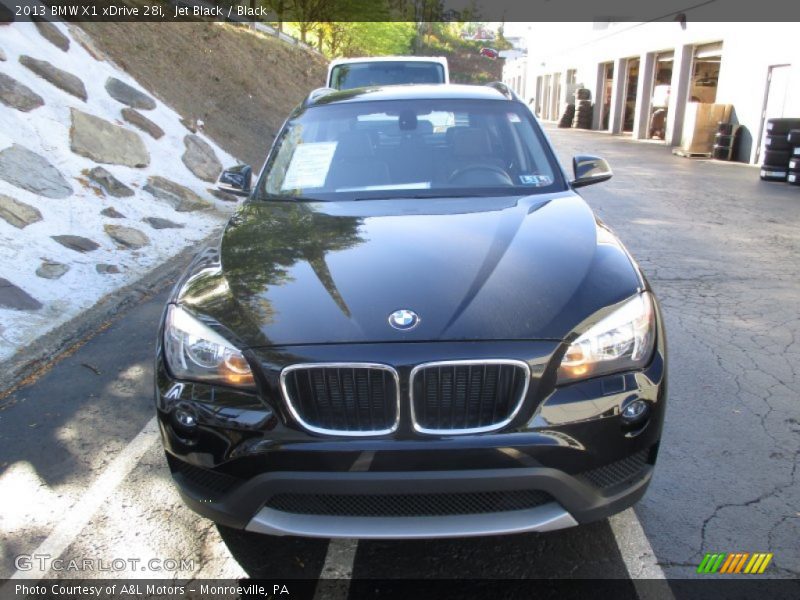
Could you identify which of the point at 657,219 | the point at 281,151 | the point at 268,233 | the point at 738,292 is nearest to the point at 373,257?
the point at 268,233

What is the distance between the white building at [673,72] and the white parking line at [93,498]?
16.1 m

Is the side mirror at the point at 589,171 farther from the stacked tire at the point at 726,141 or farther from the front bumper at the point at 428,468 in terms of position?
the stacked tire at the point at 726,141

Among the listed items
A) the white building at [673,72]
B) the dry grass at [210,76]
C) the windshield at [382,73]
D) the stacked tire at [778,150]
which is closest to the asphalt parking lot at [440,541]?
the windshield at [382,73]

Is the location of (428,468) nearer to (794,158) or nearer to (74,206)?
(74,206)

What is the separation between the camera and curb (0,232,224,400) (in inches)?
171

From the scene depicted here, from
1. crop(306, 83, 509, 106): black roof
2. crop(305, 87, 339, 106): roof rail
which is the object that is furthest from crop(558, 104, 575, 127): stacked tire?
crop(305, 87, 339, 106): roof rail

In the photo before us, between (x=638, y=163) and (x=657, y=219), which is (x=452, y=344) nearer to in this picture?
(x=657, y=219)

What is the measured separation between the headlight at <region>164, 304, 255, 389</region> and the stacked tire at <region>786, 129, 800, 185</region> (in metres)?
13.8

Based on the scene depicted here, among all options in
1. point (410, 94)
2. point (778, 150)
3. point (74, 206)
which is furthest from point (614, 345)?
point (778, 150)

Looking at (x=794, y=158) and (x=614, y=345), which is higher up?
(x=794, y=158)

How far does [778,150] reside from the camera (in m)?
13.7

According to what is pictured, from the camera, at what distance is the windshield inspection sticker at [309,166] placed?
12.2ft

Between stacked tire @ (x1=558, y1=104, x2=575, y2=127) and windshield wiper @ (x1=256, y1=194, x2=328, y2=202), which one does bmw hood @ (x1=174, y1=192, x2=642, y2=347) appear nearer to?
windshield wiper @ (x1=256, y1=194, x2=328, y2=202)

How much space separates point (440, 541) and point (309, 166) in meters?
2.21
